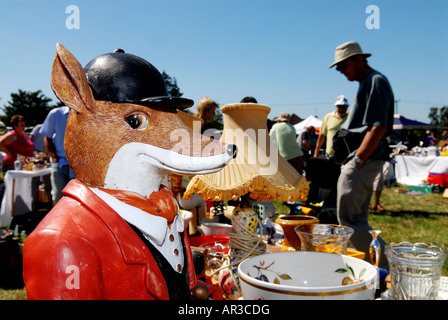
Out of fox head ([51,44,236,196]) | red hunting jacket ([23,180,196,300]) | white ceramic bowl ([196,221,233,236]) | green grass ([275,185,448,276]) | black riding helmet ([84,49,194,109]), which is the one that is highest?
black riding helmet ([84,49,194,109])

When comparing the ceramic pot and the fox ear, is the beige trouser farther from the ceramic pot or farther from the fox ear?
the fox ear

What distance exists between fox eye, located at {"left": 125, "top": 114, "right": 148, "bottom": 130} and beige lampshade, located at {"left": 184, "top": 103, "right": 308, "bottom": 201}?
0.39 metres

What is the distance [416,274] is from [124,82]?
0.87 meters

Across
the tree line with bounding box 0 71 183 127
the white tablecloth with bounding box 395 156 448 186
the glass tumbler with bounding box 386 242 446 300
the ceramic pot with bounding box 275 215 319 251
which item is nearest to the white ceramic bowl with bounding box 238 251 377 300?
the glass tumbler with bounding box 386 242 446 300

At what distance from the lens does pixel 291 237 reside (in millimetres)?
1388

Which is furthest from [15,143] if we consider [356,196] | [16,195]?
[356,196]

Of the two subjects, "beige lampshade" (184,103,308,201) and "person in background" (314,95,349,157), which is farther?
"person in background" (314,95,349,157)

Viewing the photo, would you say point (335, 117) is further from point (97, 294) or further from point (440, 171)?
point (97, 294)

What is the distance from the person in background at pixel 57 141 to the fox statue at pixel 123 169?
110 inches

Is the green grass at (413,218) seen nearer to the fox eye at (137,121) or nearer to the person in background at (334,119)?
the person in background at (334,119)

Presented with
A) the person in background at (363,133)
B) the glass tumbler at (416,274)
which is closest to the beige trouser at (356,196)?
the person in background at (363,133)

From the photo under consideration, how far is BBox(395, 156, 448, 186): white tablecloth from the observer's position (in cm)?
746
